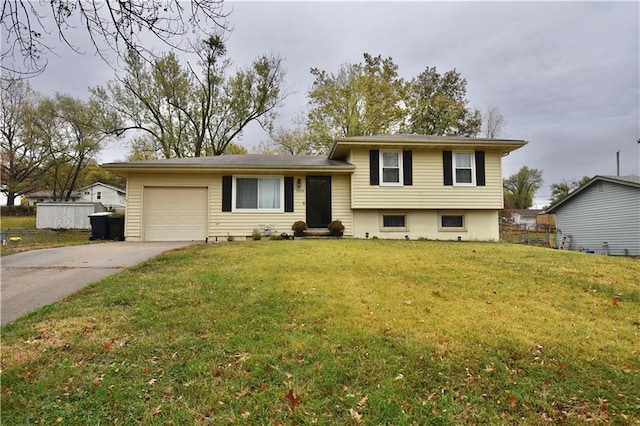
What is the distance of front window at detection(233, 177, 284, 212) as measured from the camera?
41.9 ft

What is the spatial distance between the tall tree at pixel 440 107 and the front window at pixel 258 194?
15.8m

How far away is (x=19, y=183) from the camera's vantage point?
2944 cm

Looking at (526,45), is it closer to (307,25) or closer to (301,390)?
(307,25)

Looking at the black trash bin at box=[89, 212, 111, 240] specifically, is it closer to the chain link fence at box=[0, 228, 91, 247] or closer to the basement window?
the chain link fence at box=[0, 228, 91, 247]

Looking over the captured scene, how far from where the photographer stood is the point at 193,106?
23516 millimetres

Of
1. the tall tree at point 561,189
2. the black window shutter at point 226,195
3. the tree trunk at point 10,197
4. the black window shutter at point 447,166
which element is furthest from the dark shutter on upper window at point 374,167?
the tall tree at point 561,189

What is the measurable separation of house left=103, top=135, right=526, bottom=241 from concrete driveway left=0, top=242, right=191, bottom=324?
3.35 m

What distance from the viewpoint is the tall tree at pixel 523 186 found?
160ft

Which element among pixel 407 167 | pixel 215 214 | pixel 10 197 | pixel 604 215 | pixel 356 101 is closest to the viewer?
pixel 215 214

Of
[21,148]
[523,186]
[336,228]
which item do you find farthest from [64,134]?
[523,186]

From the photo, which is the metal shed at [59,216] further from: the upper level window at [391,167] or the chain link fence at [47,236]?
the upper level window at [391,167]

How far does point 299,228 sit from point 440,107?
1866cm

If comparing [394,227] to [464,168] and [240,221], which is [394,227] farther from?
[240,221]

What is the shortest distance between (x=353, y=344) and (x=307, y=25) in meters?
5.82
